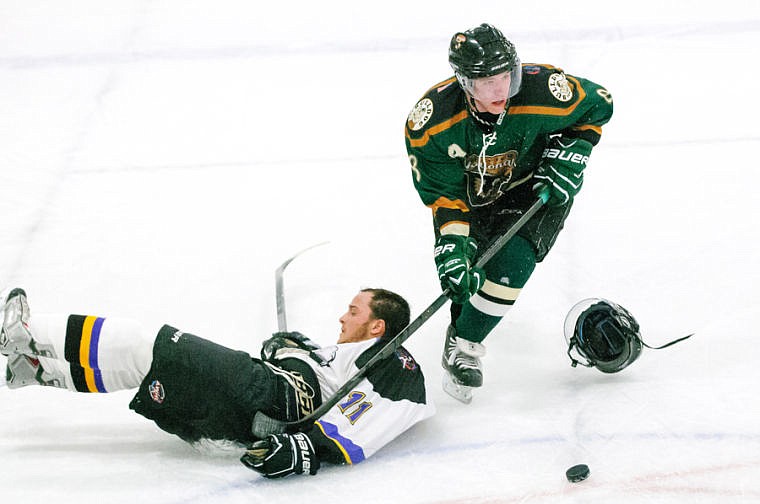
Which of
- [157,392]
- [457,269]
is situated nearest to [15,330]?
[157,392]

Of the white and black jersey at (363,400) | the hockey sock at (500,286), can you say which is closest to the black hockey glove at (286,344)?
the white and black jersey at (363,400)

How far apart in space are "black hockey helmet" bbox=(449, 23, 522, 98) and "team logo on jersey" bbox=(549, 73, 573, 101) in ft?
0.57

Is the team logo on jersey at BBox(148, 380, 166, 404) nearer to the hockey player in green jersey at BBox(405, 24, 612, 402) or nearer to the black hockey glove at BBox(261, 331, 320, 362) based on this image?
the black hockey glove at BBox(261, 331, 320, 362)

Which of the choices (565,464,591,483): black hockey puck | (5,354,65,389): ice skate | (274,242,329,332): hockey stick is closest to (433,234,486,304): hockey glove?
(565,464,591,483): black hockey puck

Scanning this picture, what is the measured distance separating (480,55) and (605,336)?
0.83 meters

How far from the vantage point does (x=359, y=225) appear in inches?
147

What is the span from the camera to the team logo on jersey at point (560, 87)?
2.74 m

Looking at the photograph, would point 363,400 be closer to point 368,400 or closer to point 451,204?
point 368,400

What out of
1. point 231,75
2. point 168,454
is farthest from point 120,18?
point 168,454

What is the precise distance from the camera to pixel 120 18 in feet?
17.9

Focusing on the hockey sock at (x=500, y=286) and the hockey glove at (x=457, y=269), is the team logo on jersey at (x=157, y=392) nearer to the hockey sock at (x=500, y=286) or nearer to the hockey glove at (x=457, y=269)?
the hockey glove at (x=457, y=269)

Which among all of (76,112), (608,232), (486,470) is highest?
(76,112)

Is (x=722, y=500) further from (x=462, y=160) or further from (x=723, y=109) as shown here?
(x=723, y=109)

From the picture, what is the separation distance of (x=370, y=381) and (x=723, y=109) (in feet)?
7.63
